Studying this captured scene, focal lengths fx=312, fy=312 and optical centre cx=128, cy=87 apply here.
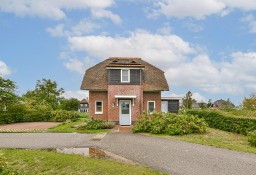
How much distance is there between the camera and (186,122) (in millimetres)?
21875

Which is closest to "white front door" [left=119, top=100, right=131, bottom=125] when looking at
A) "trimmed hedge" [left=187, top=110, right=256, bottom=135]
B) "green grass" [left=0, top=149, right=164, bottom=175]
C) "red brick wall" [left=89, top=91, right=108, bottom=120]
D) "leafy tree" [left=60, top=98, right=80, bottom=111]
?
"red brick wall" [left=89, top=91, right=108, bottom=120]

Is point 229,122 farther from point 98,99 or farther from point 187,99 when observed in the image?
point 187,99

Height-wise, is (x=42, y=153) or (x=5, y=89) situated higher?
(x=5, y=89)

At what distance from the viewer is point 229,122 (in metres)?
24.0

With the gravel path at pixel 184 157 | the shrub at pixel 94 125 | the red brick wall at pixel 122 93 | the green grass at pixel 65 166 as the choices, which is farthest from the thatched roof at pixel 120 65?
the green grass at pixel 65 166

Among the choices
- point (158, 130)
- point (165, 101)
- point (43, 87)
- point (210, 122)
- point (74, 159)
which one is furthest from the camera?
point (43, 87)

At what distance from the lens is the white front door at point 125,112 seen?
103 feet

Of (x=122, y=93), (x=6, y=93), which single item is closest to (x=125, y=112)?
(x=122, y=93)

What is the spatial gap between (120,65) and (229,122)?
11.9m

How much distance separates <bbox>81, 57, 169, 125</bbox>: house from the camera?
31.0 m

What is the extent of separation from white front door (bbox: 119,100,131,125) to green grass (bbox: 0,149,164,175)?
1772cm

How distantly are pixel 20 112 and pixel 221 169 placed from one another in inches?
1310

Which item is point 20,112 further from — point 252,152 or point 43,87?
point 252,152

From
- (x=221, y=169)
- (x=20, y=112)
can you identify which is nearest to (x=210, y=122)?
(x=221, y=169)
